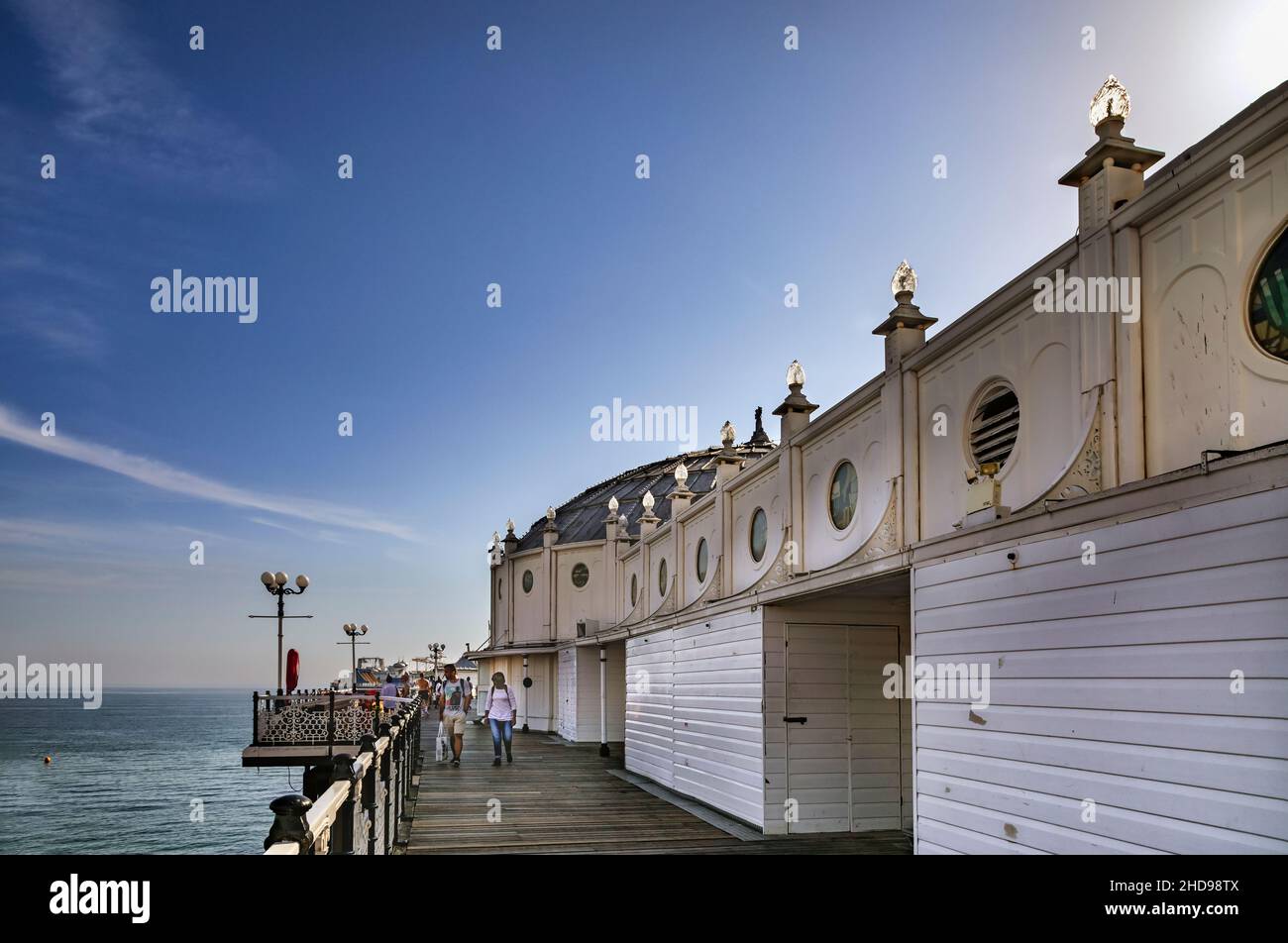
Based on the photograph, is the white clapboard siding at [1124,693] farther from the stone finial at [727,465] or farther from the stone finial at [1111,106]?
the stone finial at [727,465]

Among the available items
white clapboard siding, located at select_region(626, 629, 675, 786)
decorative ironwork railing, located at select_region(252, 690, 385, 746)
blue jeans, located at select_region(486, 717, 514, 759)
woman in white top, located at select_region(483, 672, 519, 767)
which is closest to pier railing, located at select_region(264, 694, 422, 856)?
white clapboard siding, located at select_region(626, 629, 675, 786)

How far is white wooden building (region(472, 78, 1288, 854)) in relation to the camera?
541 cm

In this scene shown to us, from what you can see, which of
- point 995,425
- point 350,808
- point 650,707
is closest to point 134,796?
point 650,707

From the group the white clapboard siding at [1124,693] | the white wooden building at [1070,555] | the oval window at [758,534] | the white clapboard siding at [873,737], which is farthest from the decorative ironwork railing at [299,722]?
the white clapboard siding at [1124,693]

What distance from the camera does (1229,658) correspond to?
526cm

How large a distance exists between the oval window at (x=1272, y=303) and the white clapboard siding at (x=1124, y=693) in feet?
3.64

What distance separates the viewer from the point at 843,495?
12297 mm

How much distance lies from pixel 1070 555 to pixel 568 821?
30.5 ft

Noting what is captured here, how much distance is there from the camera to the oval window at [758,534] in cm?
1534

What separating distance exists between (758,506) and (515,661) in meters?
23.3

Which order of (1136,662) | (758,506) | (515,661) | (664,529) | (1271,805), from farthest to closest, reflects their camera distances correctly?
(515,661), (664,529), (758,506), (1136,662), (1271,805)

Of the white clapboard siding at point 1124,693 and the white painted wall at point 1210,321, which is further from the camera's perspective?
the white painted wall at point 1210,321
